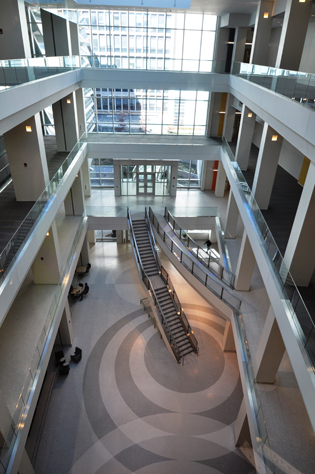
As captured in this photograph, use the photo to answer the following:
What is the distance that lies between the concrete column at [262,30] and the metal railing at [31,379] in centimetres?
1140

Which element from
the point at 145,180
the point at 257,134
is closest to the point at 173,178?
the point at 145,180

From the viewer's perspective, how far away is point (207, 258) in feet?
43.6

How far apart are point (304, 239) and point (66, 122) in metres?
12.5

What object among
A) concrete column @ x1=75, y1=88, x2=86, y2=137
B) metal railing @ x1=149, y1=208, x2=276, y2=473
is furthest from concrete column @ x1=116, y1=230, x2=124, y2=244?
metal railing @ x1=149, y1=208, x2=276, y2=473

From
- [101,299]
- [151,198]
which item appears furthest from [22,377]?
[151,198]

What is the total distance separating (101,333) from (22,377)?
5346mm

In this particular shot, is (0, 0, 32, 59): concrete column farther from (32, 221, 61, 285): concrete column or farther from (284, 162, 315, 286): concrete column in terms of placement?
(284, 162, 315, 286): concrete column

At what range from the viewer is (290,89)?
7852 mm

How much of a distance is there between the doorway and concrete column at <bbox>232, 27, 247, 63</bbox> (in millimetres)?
7636

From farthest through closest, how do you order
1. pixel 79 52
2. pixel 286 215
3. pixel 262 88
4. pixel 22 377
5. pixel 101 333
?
pixel 79 52 < pixel 101 333 < pixel 286 215 < pixel 262 88 < pixel 22 377

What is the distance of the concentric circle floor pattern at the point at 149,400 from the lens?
9.58 metres

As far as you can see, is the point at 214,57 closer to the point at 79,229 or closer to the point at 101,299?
the point at 79,229

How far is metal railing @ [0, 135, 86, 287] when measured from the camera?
Result: 6.99 meters

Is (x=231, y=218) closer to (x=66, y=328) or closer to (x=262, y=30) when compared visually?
(x=262, y=30)
